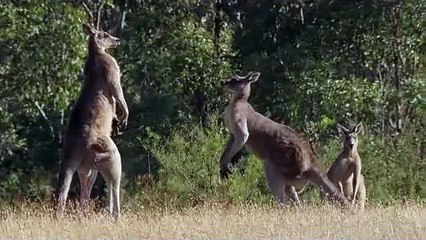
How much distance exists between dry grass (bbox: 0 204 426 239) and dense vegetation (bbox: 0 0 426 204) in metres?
7.00

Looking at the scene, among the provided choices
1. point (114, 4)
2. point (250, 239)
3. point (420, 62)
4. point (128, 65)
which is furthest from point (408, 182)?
point (250, 239)

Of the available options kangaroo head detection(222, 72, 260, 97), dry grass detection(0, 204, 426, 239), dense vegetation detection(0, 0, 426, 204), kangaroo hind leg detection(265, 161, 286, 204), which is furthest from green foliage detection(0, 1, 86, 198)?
dry grass detection(0, 204, 426, 239)

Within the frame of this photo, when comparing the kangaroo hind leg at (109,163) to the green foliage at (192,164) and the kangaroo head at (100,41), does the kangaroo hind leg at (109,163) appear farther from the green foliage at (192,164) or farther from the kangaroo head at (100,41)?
the green foliage at (192,164)

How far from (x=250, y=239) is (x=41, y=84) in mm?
15545

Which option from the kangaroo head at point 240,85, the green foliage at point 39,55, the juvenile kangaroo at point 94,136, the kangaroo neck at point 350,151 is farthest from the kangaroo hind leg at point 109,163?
the green foliage at point 39,55

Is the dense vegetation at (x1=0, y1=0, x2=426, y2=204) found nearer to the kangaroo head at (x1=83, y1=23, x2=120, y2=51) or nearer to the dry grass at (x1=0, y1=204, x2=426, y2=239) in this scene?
the kangaroo head at (x1=83, y1=23, x2=120, y2=51)

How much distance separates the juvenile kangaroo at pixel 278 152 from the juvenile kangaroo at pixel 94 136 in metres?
2.58

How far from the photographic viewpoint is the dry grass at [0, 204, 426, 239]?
12.8 metres

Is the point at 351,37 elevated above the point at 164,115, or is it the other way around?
the point at 351,37

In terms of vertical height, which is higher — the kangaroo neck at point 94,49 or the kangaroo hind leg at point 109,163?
the kangaroo neck at point 94,49

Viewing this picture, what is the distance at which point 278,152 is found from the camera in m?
18.0

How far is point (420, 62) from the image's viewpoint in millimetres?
33031

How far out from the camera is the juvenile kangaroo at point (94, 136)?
15469 mm

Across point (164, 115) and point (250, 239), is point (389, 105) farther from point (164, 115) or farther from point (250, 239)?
point (250, 239)
